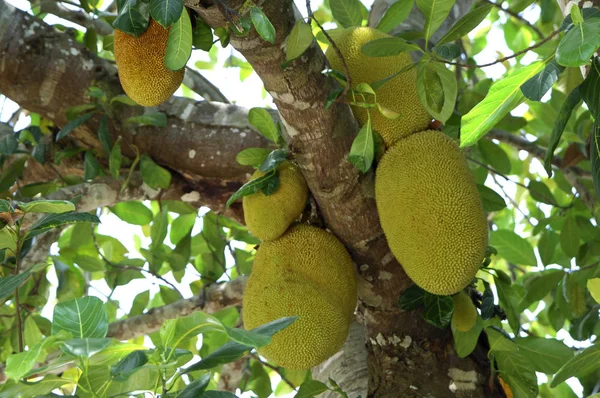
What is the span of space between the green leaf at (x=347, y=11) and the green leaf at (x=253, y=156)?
12.6 inches

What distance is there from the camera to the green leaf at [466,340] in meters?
1.51

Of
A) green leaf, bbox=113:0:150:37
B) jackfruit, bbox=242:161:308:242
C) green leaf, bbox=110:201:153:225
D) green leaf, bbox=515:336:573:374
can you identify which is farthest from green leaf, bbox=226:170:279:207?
green leaf, bbox=110:201:153:225

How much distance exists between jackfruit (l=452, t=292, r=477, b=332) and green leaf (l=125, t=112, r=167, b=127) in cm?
84

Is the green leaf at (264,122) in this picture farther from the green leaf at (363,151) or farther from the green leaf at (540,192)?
the green leaf at (540,192)

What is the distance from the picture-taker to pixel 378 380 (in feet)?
5.09

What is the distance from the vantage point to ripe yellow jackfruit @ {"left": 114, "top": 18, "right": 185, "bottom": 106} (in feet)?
3.63

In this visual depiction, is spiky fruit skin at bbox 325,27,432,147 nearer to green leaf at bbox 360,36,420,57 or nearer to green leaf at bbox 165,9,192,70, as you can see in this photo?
green leaf at bbox 360,36,420,57

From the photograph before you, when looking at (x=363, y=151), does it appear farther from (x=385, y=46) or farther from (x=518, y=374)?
(x=518, y=374)

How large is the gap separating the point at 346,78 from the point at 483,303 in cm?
62

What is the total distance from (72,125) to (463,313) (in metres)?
1.02

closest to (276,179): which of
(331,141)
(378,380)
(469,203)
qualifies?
(331,141)

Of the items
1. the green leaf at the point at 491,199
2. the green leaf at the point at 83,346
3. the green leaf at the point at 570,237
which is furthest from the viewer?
the green leaf at the point at 570,237

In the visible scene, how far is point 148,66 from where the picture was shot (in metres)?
1.10

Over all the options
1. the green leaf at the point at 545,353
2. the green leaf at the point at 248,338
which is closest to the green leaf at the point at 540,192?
the green leaf at the point at 545,353
